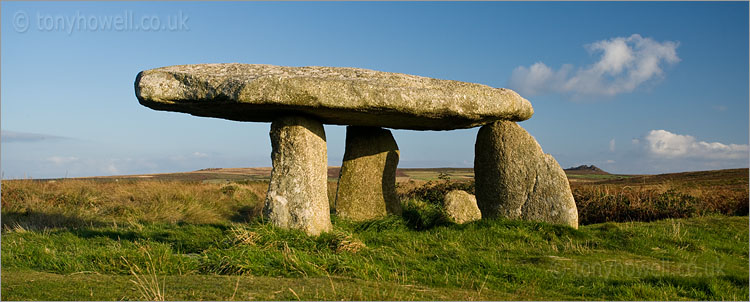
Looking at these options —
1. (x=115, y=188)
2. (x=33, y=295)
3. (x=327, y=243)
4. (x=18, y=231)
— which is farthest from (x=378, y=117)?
(x=115, y=188)

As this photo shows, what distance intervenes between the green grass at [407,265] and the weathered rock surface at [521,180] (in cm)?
59

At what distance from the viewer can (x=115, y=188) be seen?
20844 mm

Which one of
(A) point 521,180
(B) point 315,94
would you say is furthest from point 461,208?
(B) point 315,94

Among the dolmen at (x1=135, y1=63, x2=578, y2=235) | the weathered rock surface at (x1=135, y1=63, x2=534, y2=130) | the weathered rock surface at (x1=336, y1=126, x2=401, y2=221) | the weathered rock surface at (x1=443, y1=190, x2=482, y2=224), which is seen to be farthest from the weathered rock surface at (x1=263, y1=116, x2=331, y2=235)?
the weathered rock surface at (x1=443, y1=190, x2=482, y2=224)

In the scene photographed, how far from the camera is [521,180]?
10867 mm

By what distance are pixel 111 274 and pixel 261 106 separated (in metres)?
3.41

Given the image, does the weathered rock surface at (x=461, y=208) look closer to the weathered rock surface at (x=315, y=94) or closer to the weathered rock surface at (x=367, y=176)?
the weathered rock surface at (x=367, y=176)

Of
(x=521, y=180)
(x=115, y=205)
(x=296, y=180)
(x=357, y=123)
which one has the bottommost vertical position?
(x=115, y=205)

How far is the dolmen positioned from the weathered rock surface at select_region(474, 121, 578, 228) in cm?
2

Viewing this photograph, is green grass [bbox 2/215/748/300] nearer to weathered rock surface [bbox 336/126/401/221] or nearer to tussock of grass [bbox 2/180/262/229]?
weathered rock surface [bbox 336/126/401/221]

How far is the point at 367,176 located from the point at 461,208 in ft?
7.38

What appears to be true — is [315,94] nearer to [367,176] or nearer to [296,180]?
[296,180]

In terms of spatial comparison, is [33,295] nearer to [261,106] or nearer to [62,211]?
[261,106]

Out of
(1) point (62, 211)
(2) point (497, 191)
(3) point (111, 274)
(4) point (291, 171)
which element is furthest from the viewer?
(1) point (62, 211)
